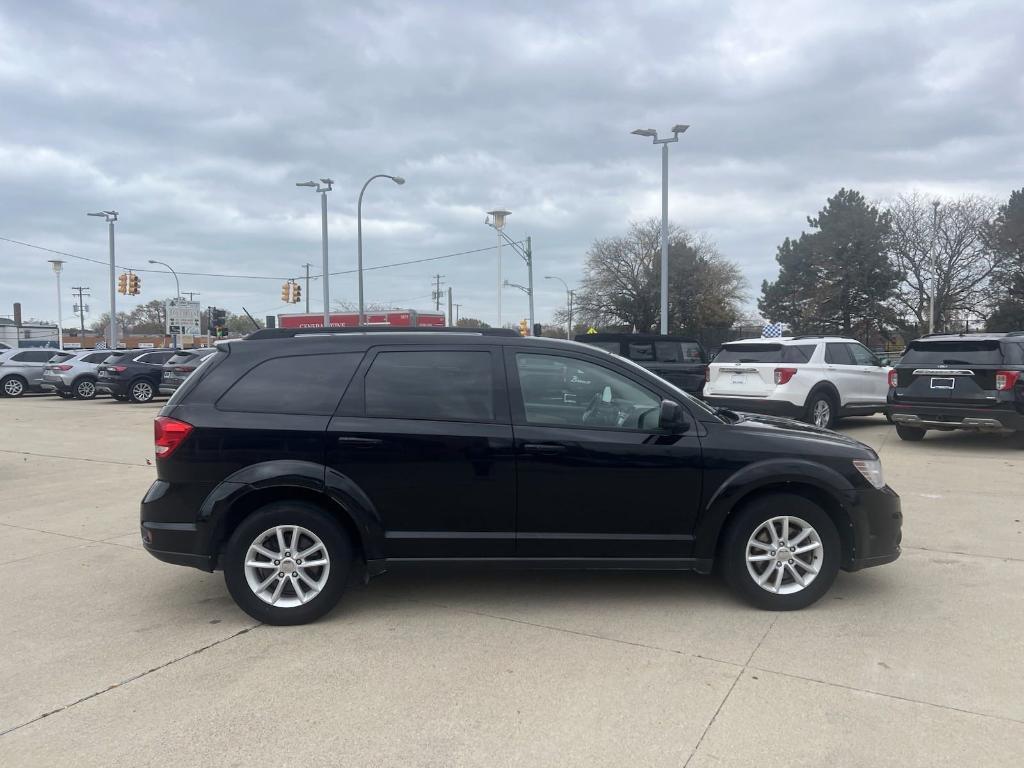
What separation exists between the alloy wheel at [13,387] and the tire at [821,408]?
24895 millimetres

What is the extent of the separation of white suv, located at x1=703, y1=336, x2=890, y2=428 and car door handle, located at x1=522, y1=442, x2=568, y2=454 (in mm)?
8089

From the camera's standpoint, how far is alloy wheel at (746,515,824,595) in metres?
4.43

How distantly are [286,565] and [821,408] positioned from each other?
10552mm

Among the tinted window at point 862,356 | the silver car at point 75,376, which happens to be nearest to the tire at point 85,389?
the silver car at point 75,376

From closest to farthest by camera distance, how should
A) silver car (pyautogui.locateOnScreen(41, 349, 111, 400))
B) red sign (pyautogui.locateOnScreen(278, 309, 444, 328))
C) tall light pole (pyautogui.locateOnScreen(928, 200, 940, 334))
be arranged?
silver car (pyautogui.locateOnScreen(41, 349, 111, 400)), red sign (pyautogui.locateOnScreen(278, 309, 444, 328)), tall light pole (pyautogui.locateOnScreen(928, 200, 940, 334))

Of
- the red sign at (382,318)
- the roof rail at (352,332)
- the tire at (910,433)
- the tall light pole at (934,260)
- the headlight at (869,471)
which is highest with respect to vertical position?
the tall light pole at (934,260)

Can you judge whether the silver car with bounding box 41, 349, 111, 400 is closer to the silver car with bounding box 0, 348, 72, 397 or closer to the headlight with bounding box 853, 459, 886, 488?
the silver car with bounding box 0, 348, 72, 397

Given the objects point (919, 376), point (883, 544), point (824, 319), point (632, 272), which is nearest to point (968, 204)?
point (824, 319)

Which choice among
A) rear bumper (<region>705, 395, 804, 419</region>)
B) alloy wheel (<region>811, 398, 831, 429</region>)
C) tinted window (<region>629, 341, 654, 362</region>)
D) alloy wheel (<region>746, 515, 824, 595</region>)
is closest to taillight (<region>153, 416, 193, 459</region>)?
alloy wheel (<region>746, 515, 824, 595</region>)

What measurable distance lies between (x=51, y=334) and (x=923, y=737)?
94.4 meters

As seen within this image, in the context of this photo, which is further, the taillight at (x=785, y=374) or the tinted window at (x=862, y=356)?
the tinted window at (x=862, y=356)

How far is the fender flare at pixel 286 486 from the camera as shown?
424 cm

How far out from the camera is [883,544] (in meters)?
4.52

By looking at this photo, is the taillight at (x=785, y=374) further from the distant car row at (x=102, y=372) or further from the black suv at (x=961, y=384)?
the distant car row at (x=102, y=372)
